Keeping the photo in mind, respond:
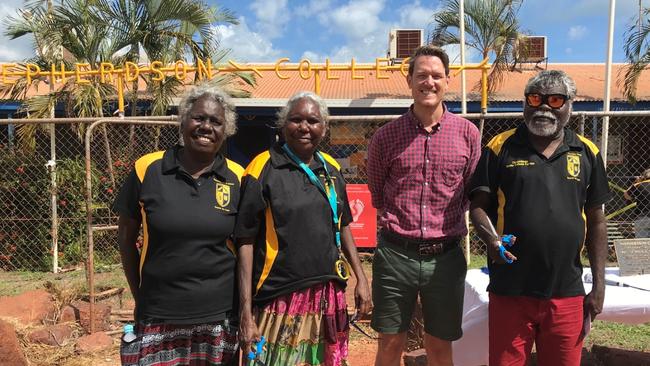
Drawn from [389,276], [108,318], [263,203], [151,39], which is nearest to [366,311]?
[389,276]

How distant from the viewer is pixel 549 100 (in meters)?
2.53

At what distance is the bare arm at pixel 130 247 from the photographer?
235 centimetres

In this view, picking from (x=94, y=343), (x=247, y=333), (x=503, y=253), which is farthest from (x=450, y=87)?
(x=247, y=333)

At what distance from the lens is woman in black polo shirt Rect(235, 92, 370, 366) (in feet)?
7.78

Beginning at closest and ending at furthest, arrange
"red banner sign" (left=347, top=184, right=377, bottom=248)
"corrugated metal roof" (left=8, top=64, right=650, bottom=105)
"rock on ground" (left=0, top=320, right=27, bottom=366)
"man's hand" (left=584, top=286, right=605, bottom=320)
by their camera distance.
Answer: "man's hand" (left=584, top=286, right=605, bottom=320)
"rock on ground" (left=0, top=320, right=27, bottom=366)
"red banner sign" (left=347, top=184, right=377, bottom=248)
"corrugated metal roof" (left=8, top=64, right=650, bottom=105)

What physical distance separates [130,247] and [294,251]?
2.52 ft

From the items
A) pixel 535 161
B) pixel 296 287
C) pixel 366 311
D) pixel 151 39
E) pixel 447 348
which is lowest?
pixel 447 348

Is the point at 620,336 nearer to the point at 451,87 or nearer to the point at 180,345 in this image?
the point at 180,345

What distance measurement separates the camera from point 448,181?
2805 millimetres

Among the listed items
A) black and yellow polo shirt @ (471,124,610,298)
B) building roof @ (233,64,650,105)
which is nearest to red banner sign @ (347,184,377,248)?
building roof @ (233,64,650,105)

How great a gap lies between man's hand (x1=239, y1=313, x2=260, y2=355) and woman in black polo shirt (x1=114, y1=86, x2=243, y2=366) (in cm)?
9

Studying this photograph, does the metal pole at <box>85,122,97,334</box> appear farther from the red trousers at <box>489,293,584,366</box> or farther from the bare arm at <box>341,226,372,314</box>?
the red trousers at <box>489,293,584,366</box>

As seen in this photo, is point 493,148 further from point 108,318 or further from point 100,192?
point 100,192

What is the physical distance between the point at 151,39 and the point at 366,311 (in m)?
7.71
